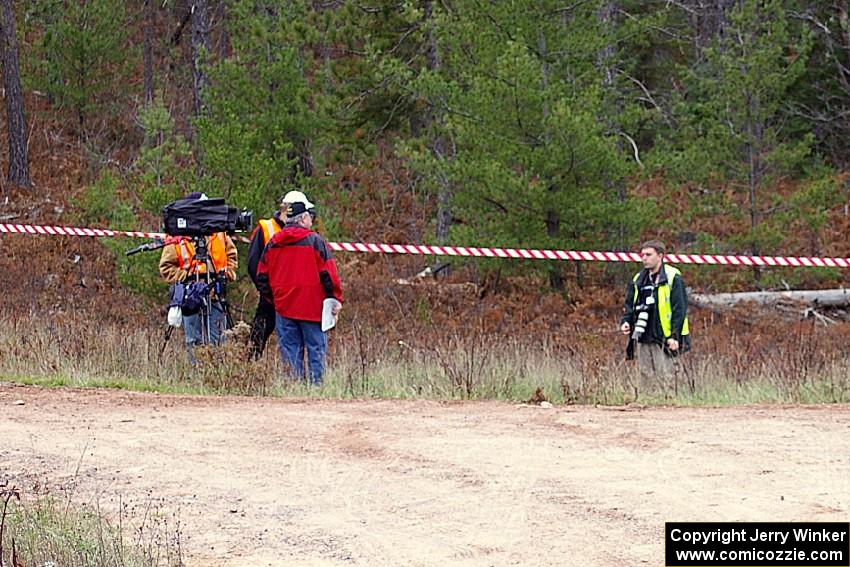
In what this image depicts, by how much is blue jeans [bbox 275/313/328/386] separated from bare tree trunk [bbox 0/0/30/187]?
18.8 metres

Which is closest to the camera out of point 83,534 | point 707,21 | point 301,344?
point 83,534

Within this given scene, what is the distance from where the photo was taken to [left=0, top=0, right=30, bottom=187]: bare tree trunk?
27.3 metres

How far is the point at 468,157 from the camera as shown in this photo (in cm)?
1981

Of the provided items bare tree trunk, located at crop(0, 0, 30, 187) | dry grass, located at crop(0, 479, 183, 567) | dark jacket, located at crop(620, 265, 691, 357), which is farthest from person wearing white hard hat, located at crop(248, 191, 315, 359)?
bare tree trunk, located at crop(0, 0, 30, 187)

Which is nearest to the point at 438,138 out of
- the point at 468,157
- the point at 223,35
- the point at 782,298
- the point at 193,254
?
the point at 468,157

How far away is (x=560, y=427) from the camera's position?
8.45m

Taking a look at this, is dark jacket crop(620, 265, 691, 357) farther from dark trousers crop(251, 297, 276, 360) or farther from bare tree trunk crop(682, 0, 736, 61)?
bare tree trunk crop(682, 0, 736, 61)

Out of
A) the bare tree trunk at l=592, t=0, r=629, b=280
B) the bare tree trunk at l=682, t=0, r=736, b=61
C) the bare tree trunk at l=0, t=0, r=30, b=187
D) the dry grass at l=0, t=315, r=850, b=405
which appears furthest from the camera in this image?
the bare tree trunk at l=0, t=0, r=30, b=187

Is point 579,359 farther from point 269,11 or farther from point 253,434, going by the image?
point 269,11

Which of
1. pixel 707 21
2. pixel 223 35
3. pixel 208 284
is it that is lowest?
pixel 208 284

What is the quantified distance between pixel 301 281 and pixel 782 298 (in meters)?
13.5

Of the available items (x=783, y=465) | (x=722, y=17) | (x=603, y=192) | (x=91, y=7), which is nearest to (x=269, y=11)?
(x=603, y=192)

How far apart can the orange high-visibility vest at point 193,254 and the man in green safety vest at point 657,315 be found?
3.97 metres

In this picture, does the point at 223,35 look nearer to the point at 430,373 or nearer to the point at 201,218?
the point at 201,218
